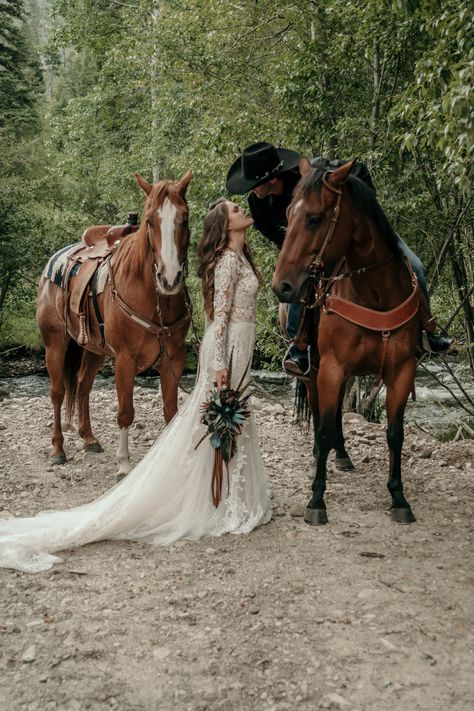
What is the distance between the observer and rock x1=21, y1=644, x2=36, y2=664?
3068mm

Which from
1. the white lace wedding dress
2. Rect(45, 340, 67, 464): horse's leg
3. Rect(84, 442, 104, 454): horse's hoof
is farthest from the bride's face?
Rect(84, 442, 104, 454): horse's hoof

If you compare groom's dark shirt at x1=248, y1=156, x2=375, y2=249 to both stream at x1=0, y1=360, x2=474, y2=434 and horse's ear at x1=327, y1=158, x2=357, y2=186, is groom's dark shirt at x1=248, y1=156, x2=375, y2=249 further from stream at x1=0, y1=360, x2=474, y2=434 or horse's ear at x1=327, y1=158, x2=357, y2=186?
stream at x1=0, y1=360, x2=474, y2=434

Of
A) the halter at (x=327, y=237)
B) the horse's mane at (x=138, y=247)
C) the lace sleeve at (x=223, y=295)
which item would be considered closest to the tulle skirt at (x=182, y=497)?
the lace sleeve at (x=223, y=295)

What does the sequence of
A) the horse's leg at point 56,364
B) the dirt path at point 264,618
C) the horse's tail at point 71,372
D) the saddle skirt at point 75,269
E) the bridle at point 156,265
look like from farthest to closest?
the horse's tail at point 71,372 < the horse's leg at point 56,364 < the saddle skirt at point 75,269 < the bridle at point 156,265 < the dirt path at point 264,618

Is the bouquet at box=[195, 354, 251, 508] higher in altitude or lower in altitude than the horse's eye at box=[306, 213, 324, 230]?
lower

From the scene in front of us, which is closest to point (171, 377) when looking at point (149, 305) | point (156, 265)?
point (149, 305)

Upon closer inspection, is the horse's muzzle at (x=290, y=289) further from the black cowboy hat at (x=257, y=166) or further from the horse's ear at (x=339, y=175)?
the black cowboy hat at (x=257, y=166)

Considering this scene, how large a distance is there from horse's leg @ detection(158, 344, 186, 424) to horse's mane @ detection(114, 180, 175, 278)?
770 mm

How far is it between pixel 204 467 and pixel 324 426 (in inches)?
37.8

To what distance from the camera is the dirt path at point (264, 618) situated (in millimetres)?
2818

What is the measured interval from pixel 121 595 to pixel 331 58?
7.58 m

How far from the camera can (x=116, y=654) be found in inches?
123

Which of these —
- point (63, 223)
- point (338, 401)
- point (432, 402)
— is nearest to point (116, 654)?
point (338, 401)

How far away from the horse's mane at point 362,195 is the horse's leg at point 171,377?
6.75 feet
